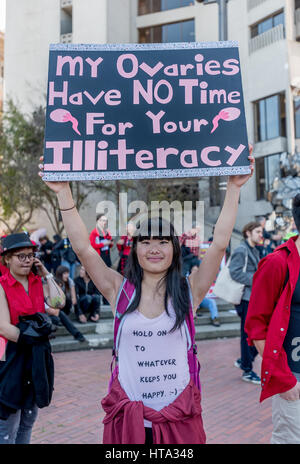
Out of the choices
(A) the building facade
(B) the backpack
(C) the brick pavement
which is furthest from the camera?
(A) the building facade

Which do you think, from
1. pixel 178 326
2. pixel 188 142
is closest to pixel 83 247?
pixel 178 326

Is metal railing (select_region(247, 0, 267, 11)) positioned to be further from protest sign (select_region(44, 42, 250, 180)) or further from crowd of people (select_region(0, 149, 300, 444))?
crowd of people (select_region(0, 149, 300, 444))

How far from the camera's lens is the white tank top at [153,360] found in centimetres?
204

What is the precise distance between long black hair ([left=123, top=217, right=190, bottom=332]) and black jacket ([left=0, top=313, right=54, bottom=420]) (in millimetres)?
941

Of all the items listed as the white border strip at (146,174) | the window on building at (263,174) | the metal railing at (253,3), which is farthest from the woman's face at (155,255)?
the metal railing at (253,3)

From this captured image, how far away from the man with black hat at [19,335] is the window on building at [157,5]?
82.9 ft

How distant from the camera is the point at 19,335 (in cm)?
279

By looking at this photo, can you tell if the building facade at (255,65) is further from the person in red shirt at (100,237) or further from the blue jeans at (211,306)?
the person in red shirt at (100,237)

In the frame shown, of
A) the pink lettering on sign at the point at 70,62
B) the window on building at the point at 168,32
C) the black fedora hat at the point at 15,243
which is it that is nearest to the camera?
the pink lettering on sign at the point at 70,62

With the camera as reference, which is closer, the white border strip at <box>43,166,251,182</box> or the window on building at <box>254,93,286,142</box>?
the white border strip at <box>43,166,251,182</box>

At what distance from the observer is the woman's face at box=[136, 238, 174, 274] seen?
2.21m

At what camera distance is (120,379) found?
208 centimetres

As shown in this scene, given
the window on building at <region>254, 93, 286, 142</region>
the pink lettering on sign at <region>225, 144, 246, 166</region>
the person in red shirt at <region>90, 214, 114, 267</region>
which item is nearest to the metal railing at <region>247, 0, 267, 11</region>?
the window on building at <region>254, 93, 286, 142</region>
